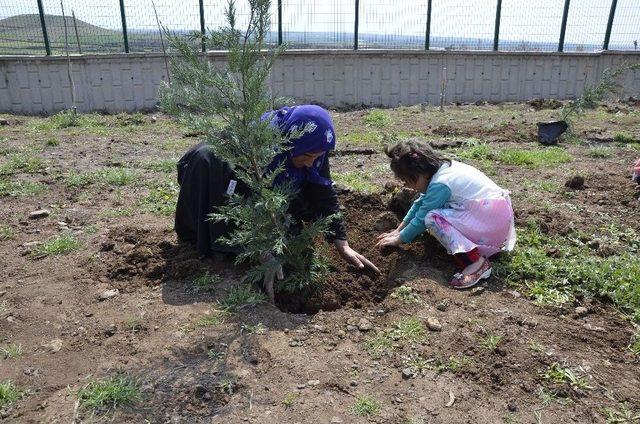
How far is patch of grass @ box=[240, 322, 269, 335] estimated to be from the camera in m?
2.95

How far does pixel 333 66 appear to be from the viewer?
12875mm

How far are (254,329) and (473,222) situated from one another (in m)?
1.65

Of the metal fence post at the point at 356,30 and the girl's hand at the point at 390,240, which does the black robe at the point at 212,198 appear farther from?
the metal fence post at the point at 356,30

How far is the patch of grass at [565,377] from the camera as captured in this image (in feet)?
8.42

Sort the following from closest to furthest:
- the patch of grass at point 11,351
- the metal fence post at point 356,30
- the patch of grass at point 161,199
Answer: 1. the patch of grass at point 11,351
2. the patch of grass at point 161,199
3. the metal fence post at point 356,30

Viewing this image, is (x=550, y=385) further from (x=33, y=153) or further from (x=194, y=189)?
(x=33, y=153)

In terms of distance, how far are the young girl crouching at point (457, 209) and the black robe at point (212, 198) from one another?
1.70 feet

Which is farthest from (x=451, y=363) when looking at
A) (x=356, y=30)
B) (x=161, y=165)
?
(x=356, y=30)

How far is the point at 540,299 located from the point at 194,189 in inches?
94.9

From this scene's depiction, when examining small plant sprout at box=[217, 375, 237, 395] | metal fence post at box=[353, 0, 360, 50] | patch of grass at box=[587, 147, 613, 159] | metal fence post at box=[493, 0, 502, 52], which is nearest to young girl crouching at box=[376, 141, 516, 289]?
small plant sprout at box=[217, 375, 237, 395]

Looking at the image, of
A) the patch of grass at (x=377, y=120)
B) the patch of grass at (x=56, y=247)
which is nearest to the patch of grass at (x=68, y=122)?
the patch of grass at (x=377, y=120)

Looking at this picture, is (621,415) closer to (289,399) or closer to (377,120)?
(289,399)

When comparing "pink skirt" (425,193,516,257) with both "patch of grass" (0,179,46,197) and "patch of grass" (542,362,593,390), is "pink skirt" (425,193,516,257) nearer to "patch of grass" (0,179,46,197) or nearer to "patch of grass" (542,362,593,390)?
"patch of grass" (542,362,593,390)

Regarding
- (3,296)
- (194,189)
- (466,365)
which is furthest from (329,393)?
(3,296)
